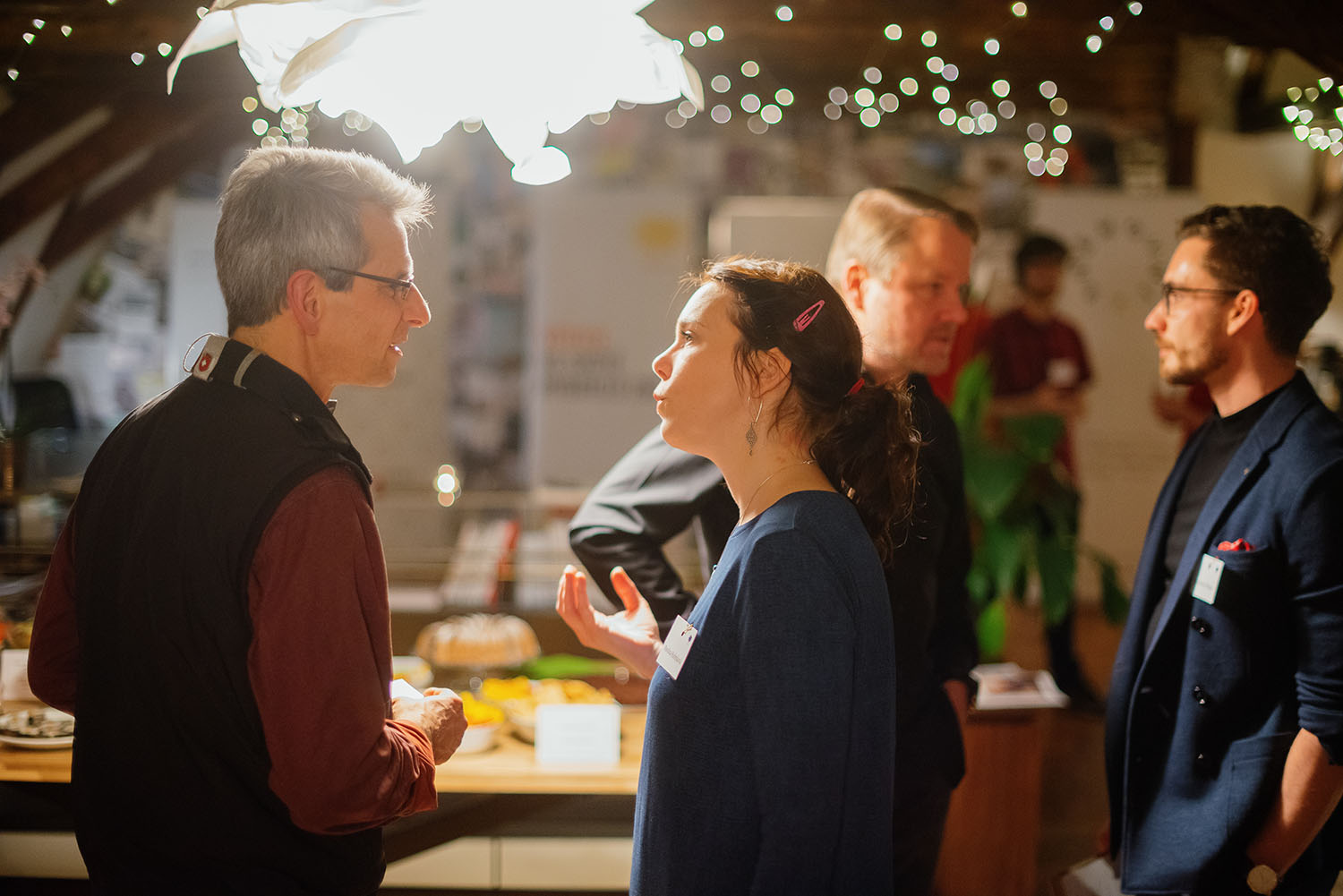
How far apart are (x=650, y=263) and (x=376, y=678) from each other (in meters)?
4.75

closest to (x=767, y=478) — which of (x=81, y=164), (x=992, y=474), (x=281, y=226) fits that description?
(x=281, y=226)

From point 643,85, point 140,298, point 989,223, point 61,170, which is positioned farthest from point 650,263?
point 643,85

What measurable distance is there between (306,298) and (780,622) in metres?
0.77

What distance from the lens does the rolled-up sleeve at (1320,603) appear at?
1.73 metres

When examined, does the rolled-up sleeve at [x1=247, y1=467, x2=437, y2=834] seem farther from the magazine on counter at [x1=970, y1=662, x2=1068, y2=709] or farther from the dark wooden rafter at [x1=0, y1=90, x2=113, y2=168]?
the magazine on counter at [x1=970, y1=662, x2=1068, y2=709]

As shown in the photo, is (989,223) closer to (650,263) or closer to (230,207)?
(650,263)

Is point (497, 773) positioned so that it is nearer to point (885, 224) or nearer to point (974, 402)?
point (885, 224)

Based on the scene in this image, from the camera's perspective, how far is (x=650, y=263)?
587cm

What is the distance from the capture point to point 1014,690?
3.00 meters

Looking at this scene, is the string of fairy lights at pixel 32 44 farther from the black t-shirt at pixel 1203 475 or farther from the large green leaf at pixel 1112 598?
the large green leaf at pixel 1112 598

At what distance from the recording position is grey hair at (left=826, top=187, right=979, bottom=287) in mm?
2072

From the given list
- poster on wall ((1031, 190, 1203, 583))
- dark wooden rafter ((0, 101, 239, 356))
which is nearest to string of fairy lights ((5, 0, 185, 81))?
dark wooden rafter ((0, 101, 239, 356))

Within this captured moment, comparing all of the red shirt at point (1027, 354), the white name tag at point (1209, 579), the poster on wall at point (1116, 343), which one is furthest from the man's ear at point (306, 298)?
the poster on wall at point (1116, 343)

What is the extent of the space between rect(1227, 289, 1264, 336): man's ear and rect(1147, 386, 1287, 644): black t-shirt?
14 cm
